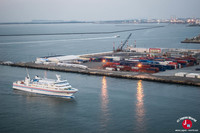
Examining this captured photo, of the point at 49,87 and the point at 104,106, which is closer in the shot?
the point at 104,106

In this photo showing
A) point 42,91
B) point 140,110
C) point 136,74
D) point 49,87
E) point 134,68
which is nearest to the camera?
point 140,110

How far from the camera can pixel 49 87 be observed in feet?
51.4

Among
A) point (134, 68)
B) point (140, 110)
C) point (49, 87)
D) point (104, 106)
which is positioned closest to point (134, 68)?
point (134, 68)

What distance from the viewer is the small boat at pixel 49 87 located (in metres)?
15.3

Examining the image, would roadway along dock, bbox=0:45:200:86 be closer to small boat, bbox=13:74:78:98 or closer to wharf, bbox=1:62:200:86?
wharf, bbox=1:62:200:86


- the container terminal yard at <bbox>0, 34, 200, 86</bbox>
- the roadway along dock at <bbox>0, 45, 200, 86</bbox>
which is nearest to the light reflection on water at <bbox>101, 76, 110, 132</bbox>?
the roadway along dock at <bbox>0, 45, 200, 86</bbox>

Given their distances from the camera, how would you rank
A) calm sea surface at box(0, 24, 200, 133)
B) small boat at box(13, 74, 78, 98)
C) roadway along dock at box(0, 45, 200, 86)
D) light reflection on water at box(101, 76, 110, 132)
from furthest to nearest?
roadway along dock at box(0, 45, 200, 86)
small boat at box(13, 74, 78, 98)
light reflection on water at box(101, 76, 110, 132)
calm sea surface at box(0, 24, 200, 133)

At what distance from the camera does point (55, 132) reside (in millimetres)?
10984

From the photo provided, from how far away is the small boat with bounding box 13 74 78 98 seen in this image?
50.3 feet

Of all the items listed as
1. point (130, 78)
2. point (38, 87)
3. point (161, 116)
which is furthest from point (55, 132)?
point (130, 78)

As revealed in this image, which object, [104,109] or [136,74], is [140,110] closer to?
[104,109]

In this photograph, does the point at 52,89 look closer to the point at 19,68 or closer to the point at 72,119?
the point at 72,119

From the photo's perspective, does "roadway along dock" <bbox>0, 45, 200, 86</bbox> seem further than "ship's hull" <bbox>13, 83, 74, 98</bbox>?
Yes

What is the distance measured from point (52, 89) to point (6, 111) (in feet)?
9.60
